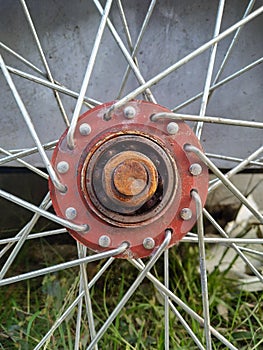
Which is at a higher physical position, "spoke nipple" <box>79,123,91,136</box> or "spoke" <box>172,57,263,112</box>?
"spoke" <box>172,57,263,112</box>

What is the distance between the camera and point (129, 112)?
2.20 feet

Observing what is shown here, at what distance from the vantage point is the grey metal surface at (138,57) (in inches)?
38.2

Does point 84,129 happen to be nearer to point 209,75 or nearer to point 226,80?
point 209,75

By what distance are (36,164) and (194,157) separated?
1.32 feet

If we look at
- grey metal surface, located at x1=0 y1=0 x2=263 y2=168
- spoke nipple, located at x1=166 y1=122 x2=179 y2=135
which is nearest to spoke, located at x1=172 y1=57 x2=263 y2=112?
grey metal surface, located at x1=0 y1=0 x2=263 y2=168

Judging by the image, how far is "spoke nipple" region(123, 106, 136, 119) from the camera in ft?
2.20

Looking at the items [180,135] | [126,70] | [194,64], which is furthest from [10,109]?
[180,135]

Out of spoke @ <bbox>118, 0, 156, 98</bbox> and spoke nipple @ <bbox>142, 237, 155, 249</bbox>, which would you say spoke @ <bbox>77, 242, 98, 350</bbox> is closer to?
spoke nipple @ <bbox>142, 237, 155, 249</bbox>

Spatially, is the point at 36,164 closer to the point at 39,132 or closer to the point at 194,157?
the point at 39,132

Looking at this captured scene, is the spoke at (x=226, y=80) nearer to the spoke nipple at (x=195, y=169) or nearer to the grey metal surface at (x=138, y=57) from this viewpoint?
the grey metal surface at (x=138, y=57)

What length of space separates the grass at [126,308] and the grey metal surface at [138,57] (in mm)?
280

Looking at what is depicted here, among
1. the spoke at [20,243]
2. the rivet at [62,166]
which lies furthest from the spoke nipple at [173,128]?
the spoke at [20,243]

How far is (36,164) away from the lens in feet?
3.30

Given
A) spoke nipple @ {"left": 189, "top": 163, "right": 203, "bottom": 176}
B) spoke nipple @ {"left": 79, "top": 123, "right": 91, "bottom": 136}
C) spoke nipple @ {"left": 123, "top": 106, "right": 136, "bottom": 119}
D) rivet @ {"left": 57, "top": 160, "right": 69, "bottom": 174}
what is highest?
spoke nipple @ {"left": 123, "top": 106, "right": 136, "bottom": 119}
